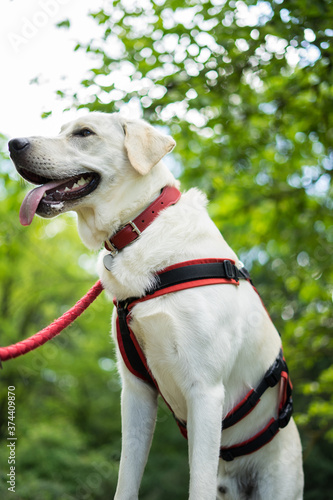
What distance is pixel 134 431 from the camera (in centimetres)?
270

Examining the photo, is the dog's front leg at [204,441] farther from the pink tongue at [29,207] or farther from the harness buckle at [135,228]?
the pink tongue at [29,207]

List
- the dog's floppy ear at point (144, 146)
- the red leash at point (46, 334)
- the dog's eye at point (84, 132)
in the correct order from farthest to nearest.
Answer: the dog's eye at point (84, 132), the dog's floppy ear at point (144, 146), the red leash at point (46, 334)

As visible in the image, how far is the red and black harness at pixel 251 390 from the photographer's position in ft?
8.32

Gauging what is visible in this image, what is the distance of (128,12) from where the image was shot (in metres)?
5.00

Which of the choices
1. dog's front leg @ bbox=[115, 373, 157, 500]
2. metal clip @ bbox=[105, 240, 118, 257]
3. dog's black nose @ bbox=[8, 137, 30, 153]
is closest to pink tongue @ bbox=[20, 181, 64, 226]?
dog's black nose @ bbox=[8, 137, 30, 153]

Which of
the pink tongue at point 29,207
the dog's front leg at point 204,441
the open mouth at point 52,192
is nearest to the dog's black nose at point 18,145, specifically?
the open mouth at point 52,192

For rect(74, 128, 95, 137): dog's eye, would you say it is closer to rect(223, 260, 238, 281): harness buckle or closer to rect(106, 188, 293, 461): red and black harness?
rect(106, 188, 293, 461): red and black harness

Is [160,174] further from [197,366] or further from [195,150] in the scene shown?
[195,150]

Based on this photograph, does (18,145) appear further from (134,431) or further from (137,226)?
(134,431)

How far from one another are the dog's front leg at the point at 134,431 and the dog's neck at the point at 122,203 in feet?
2.79

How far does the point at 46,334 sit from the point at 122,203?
0.85 m

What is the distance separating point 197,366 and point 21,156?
57.5 inches

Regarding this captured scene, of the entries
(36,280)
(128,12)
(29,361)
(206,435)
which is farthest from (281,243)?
(36,280)

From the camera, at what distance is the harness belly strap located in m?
2.53
